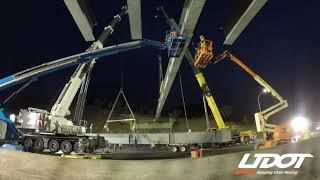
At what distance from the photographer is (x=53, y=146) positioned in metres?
18.9

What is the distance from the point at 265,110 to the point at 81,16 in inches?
860

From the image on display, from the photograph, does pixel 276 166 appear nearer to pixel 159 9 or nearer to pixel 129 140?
pixel 159 9

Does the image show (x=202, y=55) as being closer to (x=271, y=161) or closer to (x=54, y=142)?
(x=54, y=142)

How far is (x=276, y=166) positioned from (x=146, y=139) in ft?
92.6

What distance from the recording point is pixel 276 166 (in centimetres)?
478

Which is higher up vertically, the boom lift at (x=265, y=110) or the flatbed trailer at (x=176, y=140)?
the boom lift at (x=265, y=110)

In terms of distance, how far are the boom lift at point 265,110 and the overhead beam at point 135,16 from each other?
5.68m

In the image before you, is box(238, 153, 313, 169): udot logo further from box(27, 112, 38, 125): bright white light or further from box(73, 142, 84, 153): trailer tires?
box(27, 112, 38, 125): bright white light

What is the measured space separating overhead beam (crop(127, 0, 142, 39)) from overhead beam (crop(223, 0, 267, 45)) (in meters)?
4.25

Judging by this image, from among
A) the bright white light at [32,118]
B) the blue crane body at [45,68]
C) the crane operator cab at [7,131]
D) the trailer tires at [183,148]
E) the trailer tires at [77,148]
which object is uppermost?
the blue crane body at [45,68]

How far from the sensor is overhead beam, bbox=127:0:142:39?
1134cm

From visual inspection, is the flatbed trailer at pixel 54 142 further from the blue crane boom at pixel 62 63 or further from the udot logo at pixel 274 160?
the udot logo at pixel 274 160

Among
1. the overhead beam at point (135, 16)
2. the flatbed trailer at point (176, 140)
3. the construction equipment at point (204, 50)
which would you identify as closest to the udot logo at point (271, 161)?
the overhead beam at point (135, 16)

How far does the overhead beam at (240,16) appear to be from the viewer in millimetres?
10616
